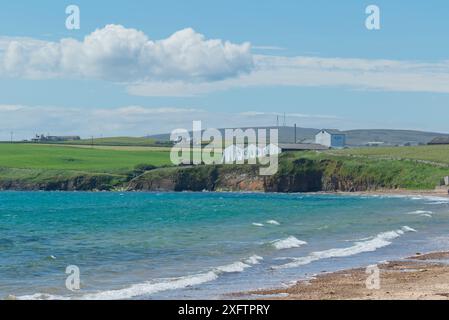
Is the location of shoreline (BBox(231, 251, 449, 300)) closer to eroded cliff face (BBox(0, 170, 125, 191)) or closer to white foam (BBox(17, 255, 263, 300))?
white foam (BBox(17, 255, 263, 300))

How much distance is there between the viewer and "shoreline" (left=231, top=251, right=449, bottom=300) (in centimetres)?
2920

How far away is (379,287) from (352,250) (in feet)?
54.8

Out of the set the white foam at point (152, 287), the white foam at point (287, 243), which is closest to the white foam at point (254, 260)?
the white foam at point (152, 287)

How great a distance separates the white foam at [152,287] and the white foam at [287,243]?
10.8m

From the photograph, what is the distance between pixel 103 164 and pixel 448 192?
79803 mm

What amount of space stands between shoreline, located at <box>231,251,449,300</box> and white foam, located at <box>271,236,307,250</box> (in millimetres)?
11407

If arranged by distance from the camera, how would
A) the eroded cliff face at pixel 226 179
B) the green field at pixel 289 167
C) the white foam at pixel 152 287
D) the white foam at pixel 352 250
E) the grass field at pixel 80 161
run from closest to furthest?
1. the white foam at pixel 152 287
2. the white foam at pixel 352 250
3. the green field at pixel 289 167
4. the eroded cliff face at pixel 226 179
5. the grass field at pixel 80 161

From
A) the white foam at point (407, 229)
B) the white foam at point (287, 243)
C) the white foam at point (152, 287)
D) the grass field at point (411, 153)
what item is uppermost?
the grass field at point (411, 153)

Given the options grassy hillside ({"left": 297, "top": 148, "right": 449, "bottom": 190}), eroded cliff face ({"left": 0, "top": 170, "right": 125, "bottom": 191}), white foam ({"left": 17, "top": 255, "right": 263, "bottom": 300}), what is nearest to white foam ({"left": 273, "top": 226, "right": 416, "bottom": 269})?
white foam ({"left": 17, "top": 255, "right": 263, "bottom": 300})

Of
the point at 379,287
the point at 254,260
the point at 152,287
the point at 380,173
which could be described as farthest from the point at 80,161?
the point at 379,287

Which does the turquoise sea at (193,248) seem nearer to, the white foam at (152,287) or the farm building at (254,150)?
the white foam at (152,287)

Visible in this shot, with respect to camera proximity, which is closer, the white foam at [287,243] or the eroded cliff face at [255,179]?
the white foam at [287,243]

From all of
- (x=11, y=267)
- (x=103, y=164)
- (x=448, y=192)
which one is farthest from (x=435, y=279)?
(x=103, y=164)

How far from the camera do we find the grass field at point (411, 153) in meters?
165
